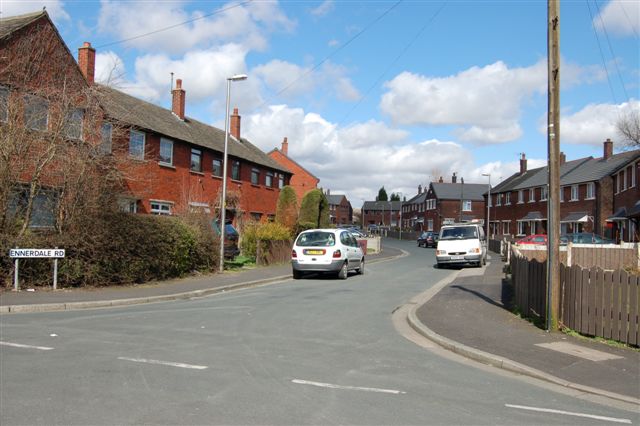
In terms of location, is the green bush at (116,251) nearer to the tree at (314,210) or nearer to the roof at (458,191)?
the tree at (314,210)

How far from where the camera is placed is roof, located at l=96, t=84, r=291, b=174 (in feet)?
78.0

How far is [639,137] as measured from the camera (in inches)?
1335

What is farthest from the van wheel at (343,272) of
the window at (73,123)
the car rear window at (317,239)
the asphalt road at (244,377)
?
the window at (73,123)

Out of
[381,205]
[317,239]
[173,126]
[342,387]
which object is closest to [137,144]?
[173,126]

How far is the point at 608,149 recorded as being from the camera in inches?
1889

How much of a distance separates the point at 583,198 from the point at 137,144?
37.2 metres

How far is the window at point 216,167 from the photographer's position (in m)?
30.5

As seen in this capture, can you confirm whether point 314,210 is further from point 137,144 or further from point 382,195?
point 382,195

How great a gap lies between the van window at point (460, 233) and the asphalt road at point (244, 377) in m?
15.5

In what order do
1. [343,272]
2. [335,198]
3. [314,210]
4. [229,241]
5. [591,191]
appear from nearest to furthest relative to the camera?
1. [343,272]
2. [229,241]
3. [314,210]
4. [591,191]
5. [335,198]

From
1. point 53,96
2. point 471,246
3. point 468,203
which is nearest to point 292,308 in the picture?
point 53,96

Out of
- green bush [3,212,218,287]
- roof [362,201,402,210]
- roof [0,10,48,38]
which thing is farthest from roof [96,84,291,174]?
roof [362,201,402,210]

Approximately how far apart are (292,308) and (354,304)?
1694 mm

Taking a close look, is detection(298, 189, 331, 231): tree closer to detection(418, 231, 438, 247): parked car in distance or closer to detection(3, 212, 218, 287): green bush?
detection(3, 212, 218, 287): green bush
